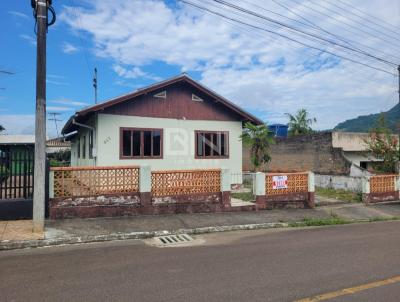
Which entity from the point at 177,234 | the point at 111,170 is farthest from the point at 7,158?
the point at 177,234

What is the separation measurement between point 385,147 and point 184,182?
1175 cm

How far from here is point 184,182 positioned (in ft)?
36.2

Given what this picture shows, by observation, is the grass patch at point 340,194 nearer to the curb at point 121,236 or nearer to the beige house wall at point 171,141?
the beige house wall at point 171,141

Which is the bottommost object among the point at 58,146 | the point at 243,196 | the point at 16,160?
the point at 243,196

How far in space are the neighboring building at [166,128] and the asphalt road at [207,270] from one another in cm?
663

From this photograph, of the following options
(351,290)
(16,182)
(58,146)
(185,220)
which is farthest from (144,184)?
(58,146)

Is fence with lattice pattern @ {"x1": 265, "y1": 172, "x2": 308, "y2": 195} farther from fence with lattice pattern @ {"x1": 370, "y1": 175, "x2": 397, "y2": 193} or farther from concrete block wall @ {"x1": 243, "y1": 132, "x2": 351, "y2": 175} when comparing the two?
concrete block wall @ {"x1": 243, "y1": 132, "x2": 351, "y2": 175}

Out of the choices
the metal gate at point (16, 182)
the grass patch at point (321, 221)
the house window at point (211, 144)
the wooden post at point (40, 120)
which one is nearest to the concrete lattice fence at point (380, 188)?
the grass patch at point (321, 221)

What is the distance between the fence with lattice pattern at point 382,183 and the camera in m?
15.6

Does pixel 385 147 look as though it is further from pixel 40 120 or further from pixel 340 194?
pixel 40 120

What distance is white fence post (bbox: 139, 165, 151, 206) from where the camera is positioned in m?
10.4

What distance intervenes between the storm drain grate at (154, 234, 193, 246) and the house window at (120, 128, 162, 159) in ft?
19.8

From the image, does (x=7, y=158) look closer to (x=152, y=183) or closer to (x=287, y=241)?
(x=152, y=183)

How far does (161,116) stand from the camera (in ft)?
49.2
